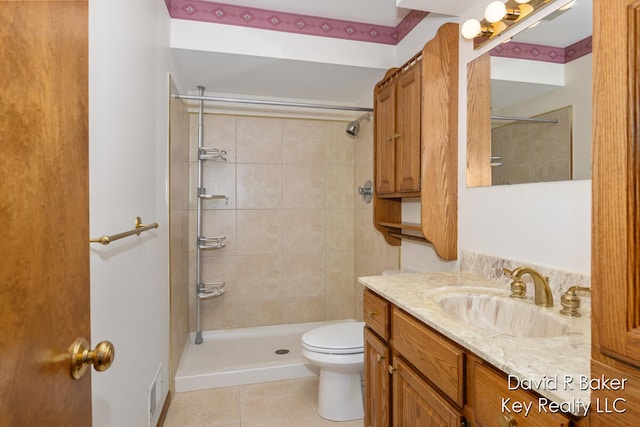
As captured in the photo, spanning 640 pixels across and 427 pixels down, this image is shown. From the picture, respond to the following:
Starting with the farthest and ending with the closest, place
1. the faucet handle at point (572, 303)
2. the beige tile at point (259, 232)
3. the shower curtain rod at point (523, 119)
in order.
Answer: the beige tile at point (259, 232) → the shower curtain rod at point (523, 119) → the faucet handle at point (572, 303)

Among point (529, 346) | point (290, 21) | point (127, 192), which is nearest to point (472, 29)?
point (290, 21)

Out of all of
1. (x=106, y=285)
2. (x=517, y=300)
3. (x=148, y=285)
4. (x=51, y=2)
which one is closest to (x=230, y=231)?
(x=148, y=285)

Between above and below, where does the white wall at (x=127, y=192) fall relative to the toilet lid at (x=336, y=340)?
above

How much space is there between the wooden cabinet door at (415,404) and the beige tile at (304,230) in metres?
1.94

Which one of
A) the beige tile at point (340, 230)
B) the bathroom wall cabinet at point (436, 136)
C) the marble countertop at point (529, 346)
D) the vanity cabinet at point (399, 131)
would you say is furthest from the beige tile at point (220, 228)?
the marble countertop at point (529, 346)

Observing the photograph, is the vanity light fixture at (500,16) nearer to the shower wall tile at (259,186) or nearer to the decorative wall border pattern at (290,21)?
the decorative wall border pattern at (290,21)

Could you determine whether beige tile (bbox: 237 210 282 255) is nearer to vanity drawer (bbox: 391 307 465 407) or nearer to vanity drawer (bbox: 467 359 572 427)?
vanity drawer (bbox: 391 307 465 407)

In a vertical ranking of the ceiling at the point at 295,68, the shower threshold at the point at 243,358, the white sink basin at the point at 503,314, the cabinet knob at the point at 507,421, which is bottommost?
the shower threshold at the point at 243,358

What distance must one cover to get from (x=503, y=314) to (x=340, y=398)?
1133 mm

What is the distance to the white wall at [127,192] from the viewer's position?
3.31ft

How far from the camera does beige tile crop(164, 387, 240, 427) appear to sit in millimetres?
1871

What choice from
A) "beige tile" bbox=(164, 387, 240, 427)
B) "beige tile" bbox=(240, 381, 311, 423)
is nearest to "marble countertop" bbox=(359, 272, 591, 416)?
"beige tile" bbox=(240, 381, 311, 423)

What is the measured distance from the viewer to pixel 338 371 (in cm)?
189

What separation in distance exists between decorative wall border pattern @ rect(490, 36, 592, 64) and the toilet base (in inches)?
71.0
